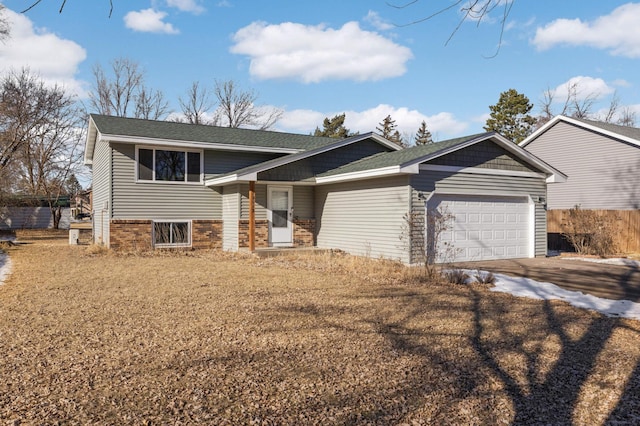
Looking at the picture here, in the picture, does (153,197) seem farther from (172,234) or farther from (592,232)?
(592,232)

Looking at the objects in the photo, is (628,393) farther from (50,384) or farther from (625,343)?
(50,384)

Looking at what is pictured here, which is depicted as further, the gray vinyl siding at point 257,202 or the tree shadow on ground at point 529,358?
the gray vinyl siding at point 257,202

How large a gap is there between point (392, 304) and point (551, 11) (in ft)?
14.5

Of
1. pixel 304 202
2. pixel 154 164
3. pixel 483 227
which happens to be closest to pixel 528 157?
pixel 483 227

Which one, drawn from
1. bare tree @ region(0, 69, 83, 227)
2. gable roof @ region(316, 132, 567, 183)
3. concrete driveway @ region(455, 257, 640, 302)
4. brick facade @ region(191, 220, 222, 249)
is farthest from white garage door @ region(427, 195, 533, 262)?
bare tree @ region(0, 69, 83, 227)

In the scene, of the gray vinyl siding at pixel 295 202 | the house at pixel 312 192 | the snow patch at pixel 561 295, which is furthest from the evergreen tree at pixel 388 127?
the snow patch at pixel 561 295

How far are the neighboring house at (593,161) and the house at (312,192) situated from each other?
6.49 meters

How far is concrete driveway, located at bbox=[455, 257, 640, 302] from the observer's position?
877 centimetres

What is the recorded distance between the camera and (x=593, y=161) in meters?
19.9

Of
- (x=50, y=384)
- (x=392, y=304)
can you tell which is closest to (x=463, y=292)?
(x=392, y=304)

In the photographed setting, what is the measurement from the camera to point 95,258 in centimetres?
1361

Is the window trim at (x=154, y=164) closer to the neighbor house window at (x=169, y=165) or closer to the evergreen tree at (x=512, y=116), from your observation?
the neighbor house window at (x=169, y=165)

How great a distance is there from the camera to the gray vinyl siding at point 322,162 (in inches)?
576

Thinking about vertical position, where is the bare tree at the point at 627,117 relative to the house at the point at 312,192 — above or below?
above
